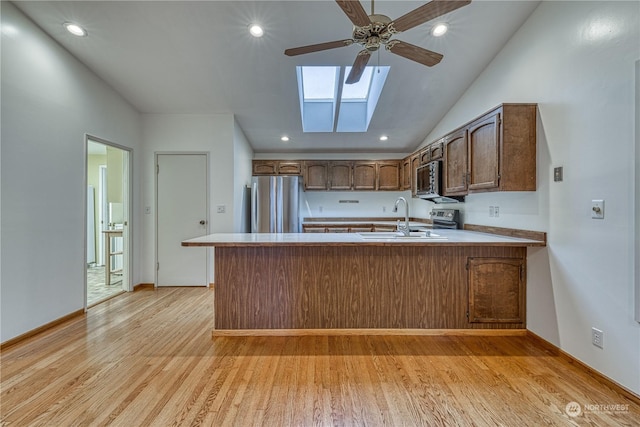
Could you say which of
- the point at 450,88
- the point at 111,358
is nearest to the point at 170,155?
the point at 111,358

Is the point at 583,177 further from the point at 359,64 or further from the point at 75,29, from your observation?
the point at 75,29

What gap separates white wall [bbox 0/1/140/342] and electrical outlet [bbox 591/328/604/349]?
4.52m

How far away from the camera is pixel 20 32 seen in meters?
2.49

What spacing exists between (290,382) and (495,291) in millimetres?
1990

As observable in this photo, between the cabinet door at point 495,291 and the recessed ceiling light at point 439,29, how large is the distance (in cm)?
222

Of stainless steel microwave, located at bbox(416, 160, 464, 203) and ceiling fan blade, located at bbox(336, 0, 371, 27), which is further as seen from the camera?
stainless steel microwave, located at bbox(416, 160, 464, 203)

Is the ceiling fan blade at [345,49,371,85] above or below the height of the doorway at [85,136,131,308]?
above

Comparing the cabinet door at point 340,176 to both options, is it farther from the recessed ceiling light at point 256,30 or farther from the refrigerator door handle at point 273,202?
the recessed ceiling light at point 256,30

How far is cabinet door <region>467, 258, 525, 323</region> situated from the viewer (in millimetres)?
2605

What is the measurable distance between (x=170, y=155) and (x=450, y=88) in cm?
396

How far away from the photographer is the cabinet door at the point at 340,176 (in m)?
5.38

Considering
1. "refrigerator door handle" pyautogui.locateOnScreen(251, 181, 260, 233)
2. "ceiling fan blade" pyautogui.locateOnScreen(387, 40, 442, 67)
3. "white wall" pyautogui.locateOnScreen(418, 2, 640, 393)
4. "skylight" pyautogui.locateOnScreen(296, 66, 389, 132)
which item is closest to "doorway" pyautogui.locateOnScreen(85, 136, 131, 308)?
"refrigerator door handle" pyautogui.locateOnScreen(251, 181, 260, 233)

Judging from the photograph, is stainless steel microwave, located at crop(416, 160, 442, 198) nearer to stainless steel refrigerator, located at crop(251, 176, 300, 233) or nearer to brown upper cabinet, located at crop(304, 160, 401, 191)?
brown upper cabinet, located at crop(304, 160, 401, 191)

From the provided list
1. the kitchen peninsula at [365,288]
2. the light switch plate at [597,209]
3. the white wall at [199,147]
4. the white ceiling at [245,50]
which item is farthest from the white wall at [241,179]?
the light switch plate at [597,209]
